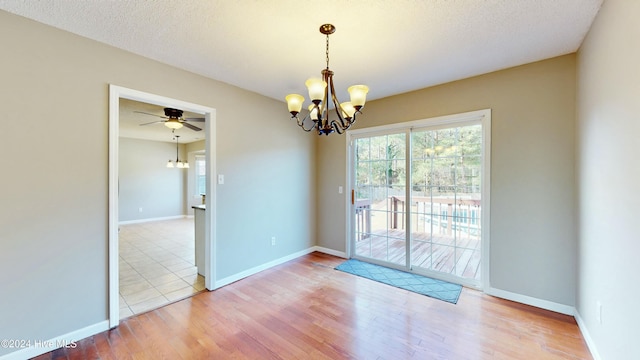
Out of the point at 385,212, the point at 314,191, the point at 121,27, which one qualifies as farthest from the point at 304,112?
the point at 121,27

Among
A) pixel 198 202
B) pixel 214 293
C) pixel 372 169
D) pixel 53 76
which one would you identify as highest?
pixel 53 76

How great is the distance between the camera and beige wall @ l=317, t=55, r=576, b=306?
8.14ft

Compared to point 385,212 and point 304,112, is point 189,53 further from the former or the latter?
point 385,212

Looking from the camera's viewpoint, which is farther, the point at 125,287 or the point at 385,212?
the point at 385,212

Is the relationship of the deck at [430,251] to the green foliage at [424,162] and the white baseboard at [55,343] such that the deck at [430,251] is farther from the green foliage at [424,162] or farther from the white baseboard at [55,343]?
the white baseboard at [55,343]

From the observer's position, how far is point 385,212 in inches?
152

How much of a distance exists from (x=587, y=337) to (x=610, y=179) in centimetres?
135

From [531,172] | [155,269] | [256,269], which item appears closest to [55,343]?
[155,269]

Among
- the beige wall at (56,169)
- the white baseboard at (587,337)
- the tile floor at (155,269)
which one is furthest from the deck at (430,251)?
the beige wall at (56,169)

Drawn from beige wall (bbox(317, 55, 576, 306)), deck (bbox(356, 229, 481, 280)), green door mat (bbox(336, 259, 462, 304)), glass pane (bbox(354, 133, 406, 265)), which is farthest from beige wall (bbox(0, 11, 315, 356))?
beige wall (bbox(317, 55, 576, 306))

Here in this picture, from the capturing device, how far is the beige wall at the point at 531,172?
248 cm

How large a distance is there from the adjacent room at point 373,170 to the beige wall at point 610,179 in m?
0.02

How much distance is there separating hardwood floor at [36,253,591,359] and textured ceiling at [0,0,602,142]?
255cm

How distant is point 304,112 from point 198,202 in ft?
19.6
